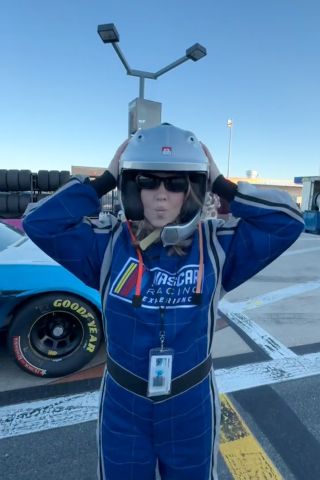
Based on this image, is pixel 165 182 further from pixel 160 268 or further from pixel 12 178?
pixel 12 178

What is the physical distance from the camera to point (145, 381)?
121 centimetres

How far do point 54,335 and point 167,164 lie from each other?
2108mm

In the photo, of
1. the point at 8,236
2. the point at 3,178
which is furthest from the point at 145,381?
the point at 3,178

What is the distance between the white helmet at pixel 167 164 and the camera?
1160mm

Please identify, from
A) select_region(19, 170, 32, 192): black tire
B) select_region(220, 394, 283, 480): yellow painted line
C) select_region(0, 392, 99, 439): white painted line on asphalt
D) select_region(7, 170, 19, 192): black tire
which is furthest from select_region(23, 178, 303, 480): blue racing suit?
select_region(7, 170, 19, 192): black tire

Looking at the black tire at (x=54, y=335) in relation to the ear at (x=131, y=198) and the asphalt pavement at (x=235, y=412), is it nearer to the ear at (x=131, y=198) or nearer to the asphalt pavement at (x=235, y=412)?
the asphalt pavement at (x=235, y=412)

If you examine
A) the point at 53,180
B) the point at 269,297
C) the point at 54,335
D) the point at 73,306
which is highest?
the point at 53,180

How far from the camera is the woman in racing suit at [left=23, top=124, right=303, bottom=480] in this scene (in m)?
1.18

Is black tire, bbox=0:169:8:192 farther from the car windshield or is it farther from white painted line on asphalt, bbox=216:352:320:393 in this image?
white painted line on asphalt, bbox=216:352:320:393

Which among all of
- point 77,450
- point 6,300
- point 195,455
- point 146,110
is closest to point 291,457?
point 195,455

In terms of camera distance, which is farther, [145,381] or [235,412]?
Result: [235,412]

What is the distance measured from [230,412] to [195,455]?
120 cm

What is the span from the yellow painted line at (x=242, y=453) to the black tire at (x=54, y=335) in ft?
4.01

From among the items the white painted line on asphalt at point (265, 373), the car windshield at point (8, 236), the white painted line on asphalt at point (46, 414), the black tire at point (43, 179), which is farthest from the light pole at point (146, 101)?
the white painted line on asphalt at point (46, 414)
